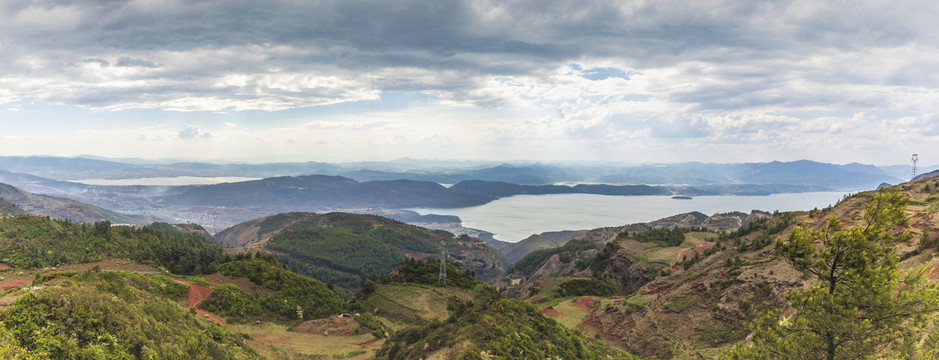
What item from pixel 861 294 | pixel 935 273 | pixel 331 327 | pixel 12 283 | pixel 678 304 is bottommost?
pixel 331 327

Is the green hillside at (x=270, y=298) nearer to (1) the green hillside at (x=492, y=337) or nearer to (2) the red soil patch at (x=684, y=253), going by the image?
(1) the green hillside at (x=492, y=337)

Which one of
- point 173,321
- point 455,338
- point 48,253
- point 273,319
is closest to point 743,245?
point 455,338

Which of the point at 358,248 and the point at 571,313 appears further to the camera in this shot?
the point at 358,248

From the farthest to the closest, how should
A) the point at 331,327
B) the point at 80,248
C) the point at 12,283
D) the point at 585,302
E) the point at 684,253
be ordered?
the point at 684,253 < the point at 585,302 < the point at 80,248 < the point at 331,327 < the point at 12,283

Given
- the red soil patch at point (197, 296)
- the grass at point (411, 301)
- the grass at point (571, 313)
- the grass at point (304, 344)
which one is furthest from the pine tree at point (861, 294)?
the red soil patch at point (197, 296)

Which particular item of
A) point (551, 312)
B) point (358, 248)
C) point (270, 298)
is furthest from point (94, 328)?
point (358, 248)

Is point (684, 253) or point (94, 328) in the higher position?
point (94, 328)

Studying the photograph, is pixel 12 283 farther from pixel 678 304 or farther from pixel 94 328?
pixel 678 304
